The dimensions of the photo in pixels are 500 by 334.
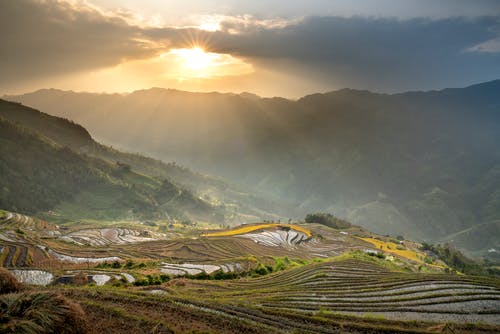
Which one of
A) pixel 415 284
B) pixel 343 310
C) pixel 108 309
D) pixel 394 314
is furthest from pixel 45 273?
pixel 415 284

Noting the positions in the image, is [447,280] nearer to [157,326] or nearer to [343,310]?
[343,310]

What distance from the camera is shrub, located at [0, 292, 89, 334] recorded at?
10719mm

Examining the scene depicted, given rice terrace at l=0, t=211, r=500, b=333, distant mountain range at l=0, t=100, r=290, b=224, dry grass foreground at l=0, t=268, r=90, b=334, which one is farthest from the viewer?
distant mountain range at l=0, t=100, r=290, b=224

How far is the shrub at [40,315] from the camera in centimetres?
1072

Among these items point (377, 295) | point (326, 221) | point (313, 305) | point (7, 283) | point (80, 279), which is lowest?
point (326, 221)

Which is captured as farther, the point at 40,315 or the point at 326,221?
the point at 326,221

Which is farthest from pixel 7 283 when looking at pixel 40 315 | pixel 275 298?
pixel 275 298

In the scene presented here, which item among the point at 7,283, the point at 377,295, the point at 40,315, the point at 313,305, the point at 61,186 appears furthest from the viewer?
the point at 61,186

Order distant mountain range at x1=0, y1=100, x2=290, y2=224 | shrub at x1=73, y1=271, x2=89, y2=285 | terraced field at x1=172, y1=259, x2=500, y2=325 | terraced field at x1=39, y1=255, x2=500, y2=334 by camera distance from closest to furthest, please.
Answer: terraced field at x1=39, y1=255, x2=500, y2=334 < terraced field at x1=172, y1=259, x2=500, y2=325 < shrub at x1=73, y1=271, x2=89, y2=285 < distant mountain range at x1=0, y1=100, x2=290, y2=224

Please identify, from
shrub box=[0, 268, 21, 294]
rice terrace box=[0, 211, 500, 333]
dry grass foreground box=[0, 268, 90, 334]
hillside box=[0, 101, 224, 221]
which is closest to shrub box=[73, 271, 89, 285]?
rice terrace box=[0, 211, 500, 333]

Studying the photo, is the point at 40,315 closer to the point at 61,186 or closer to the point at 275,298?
the point at 275,298

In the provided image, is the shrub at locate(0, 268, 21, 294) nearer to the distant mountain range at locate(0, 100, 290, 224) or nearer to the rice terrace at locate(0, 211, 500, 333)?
the rice terrace at locate(0, 211, 500, 333)

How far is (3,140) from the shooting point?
160125 mm

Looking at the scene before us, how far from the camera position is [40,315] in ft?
37.0
